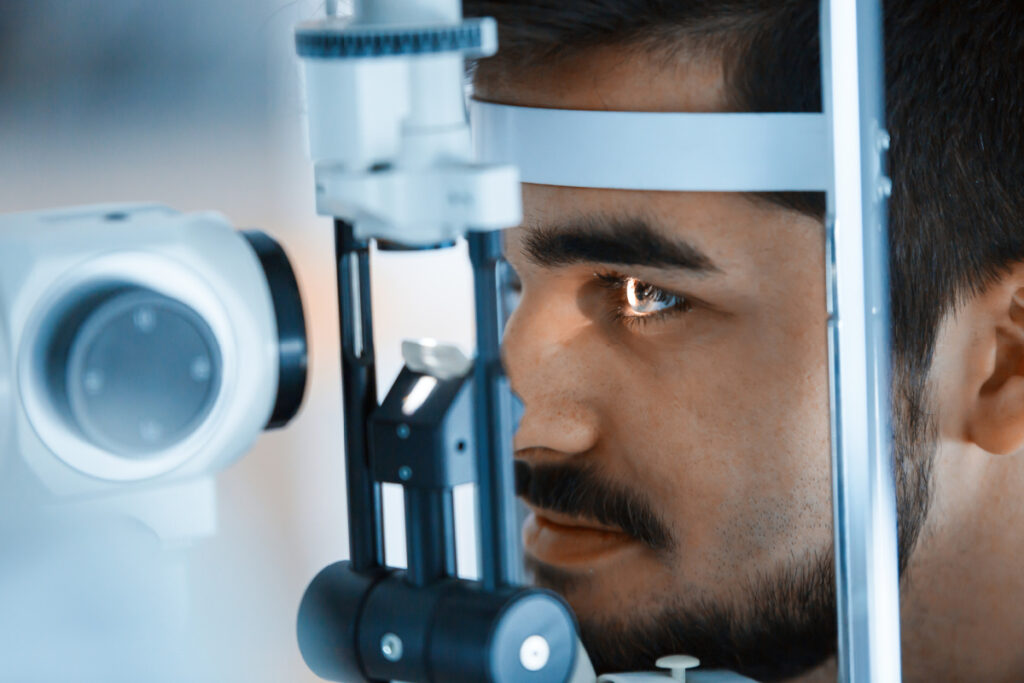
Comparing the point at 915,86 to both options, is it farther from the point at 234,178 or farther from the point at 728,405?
the point at 234,178

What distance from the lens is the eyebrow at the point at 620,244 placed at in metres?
0.89

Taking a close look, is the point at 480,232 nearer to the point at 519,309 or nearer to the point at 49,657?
the point at 49,657

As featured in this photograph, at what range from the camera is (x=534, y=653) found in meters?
0.52

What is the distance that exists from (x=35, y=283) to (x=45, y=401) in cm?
4

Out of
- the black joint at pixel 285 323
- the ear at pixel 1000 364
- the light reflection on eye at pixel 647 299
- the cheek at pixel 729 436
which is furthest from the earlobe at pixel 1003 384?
the black joint at pixel 285 323

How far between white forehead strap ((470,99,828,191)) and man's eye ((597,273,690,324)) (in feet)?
0.33

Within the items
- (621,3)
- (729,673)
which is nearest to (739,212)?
(621,3)

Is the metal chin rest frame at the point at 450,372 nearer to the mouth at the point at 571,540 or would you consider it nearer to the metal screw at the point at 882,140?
the metal screw at the point at 882,140

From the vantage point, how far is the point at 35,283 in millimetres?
452

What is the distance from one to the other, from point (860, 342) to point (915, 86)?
0.80 ft

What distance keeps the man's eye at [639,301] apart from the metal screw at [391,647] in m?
0.44

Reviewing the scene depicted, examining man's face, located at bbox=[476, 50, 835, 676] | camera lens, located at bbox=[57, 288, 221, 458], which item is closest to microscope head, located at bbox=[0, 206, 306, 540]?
camera lens, located at bbox=[57, 288, 221, 458]

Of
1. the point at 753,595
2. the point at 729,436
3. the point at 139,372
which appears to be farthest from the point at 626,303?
the point at 139,372

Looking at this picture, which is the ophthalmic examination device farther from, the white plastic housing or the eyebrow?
the eyebrow
